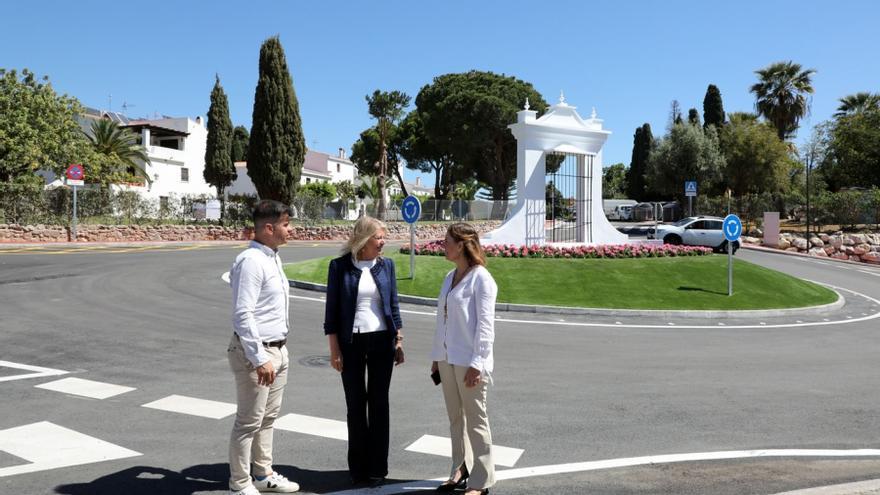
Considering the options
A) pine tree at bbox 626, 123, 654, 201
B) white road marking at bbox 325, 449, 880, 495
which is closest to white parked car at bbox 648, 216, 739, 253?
white road marking at bbox 325, 449, 880, 495

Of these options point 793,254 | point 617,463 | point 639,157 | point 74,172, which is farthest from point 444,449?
point 639,157

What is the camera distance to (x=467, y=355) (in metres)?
4.18

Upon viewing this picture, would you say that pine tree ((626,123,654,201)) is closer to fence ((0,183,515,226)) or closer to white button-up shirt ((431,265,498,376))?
fence ((0,183,515,226))

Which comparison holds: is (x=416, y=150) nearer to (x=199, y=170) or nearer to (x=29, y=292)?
(x=199, y=170)

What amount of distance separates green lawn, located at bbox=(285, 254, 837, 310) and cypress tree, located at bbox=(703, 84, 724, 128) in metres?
47.5

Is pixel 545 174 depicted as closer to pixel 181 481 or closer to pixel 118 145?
pixel 181 481

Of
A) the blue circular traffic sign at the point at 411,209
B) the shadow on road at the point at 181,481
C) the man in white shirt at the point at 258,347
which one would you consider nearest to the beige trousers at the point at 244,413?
the man in white shirt at the point at 258,347

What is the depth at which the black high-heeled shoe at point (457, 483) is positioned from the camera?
13.8 feet

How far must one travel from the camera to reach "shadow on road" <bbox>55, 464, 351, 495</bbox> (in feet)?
13.5

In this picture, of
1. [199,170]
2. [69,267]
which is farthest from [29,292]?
[199,170]

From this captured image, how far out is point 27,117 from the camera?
31.5 m

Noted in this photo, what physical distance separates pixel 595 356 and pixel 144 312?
8101 millimetres

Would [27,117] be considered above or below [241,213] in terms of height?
above

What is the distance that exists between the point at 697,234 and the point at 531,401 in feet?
89.9
